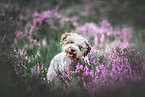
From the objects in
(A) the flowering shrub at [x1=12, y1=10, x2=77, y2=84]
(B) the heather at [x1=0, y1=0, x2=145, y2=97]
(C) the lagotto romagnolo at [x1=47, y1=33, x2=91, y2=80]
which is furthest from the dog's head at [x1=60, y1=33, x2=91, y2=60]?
(A) the flowering shrub at [x1=12, y1=10, x2=77, y2=84]

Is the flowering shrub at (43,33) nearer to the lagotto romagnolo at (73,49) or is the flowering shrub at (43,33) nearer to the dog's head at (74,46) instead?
the lagotto romagnolo at (73,49)

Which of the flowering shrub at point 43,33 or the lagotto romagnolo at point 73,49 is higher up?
the flowering shrub at point 43,33

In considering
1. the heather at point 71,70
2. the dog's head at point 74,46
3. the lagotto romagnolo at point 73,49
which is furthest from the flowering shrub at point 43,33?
the dog's head at point 74,46

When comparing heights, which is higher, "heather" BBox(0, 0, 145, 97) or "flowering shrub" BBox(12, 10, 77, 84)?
"flowering shrub" BBox(12, 10, 77, 84)

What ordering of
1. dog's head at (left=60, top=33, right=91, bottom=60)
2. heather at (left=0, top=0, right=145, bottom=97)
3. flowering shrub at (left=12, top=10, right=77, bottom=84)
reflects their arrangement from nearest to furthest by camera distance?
1. heather at (left=0, top=0, right=145, bottom=97)
2. dog's head at (left=60, top=33, right=91, bottom=60)
3. flowering shrub at (left=12, top=10, right=77, bottom=84)

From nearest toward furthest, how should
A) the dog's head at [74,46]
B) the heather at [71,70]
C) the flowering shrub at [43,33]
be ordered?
the heather at [71,70] < the dog's head at [74,46] < the flowering shrub at [43,33]

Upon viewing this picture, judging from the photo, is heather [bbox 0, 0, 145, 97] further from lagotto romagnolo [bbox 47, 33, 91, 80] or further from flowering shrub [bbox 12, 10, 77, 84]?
lagotto romagnolo [bbox 47, 33, 91, 80]

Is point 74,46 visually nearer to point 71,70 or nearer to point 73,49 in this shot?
point 73,49


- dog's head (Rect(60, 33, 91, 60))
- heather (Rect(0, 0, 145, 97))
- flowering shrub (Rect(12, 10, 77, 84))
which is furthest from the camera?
flowering shrub (Rect(12, 10, 77, 84))

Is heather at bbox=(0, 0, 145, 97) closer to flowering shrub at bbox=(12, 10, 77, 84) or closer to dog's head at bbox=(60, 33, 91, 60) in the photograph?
flowering shrub at bbox=(12, 10, 77, 84)

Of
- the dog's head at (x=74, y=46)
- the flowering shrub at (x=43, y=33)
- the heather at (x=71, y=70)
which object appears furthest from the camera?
the flowering shrub at (x=43, y=33)

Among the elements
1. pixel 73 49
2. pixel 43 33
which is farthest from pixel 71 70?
pixel 43 33

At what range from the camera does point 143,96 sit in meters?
1.31

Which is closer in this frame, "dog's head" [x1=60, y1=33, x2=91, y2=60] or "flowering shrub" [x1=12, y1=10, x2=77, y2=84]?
"dog's head" [x1=60, y1=33, x2=91, y2=60]
